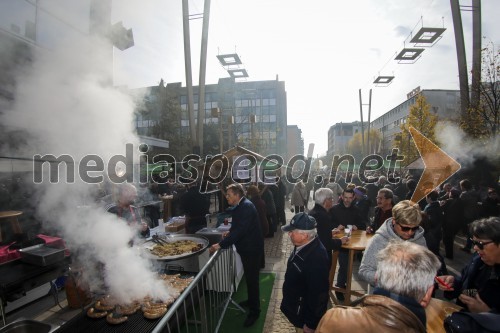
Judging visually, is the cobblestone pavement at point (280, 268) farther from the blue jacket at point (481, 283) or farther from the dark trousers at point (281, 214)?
the blue jacket at point (481, 283)

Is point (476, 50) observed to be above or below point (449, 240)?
above

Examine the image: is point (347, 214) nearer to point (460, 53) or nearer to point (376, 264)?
point (376, 264)

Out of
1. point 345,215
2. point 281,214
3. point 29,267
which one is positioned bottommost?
point 281,214

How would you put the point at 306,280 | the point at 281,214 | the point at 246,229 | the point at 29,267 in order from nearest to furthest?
the point at 306,280, the point at 29,267, the point at 246,229, the point at 281,214

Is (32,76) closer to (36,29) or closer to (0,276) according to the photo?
(36,29)

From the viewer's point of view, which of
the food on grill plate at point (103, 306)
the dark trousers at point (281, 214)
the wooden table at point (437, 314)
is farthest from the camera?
the dark trousers at point (281, 214)

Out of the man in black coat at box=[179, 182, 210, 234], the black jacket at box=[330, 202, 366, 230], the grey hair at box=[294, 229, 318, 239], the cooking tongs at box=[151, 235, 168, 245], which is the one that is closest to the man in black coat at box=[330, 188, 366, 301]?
the black jacket at box=[330, 202, 366, 230]

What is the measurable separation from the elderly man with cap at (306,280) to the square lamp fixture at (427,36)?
1449cm

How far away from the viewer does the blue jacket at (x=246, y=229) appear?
3990 millimetres

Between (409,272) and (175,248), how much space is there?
3401 millimetres

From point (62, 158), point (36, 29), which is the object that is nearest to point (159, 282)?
point (62, 158)

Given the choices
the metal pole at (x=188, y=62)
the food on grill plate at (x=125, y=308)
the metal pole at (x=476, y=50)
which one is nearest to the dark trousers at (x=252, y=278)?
the food on grill plate at (x=125, y=308)

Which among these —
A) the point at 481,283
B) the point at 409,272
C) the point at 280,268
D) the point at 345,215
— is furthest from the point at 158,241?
the point at 481,283

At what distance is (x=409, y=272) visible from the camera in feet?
5.39
